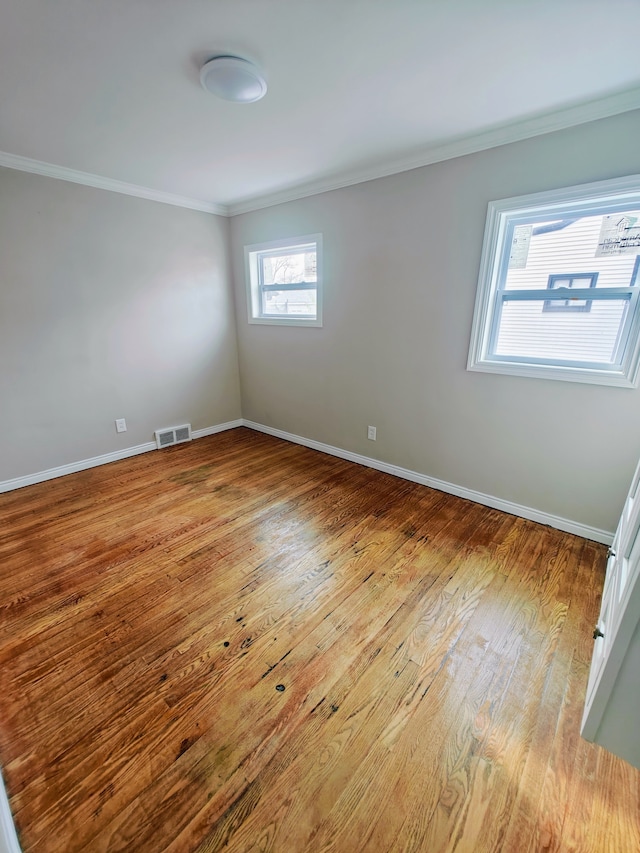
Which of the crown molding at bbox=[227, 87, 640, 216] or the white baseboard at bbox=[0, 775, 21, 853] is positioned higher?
the crown molding at bbox=[227, 87, 640, 216]

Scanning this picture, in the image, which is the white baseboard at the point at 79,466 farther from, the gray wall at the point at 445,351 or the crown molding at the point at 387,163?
the crown molding at the point at 387,163

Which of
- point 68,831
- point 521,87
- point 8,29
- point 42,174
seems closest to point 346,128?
point 521,87

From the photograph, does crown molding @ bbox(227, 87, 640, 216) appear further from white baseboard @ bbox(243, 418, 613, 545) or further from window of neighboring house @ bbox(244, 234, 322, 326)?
white baseboard @ bbox(243, 418, 613, 545)

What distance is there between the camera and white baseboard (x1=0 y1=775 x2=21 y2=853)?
90 cm

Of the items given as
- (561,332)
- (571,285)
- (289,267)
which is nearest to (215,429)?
(289,267)

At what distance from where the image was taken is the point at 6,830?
948 millimetres

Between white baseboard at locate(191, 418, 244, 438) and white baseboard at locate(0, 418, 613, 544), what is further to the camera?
white baseboard at locate(191, 418, 244, 438)

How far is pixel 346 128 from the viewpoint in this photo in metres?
2.12

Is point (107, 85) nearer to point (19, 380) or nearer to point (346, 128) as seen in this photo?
point (346, 128)

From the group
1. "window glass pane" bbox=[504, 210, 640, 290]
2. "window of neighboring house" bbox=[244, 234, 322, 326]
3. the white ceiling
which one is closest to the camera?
the white ceiling

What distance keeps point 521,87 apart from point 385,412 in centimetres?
211

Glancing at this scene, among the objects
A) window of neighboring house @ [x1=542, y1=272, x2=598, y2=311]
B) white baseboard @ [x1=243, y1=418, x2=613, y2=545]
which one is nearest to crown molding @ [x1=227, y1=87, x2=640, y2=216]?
window of neighboring house @ [x1=542, y1=272, x2=598, y2=311]

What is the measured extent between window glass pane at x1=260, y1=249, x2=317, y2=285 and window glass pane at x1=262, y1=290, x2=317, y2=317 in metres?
0.12

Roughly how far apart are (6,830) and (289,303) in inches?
145
